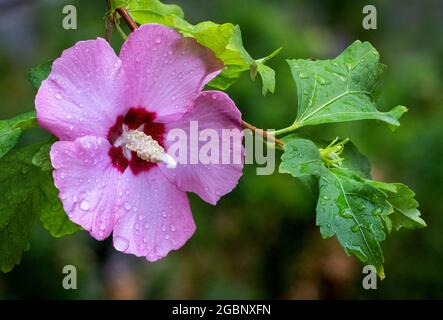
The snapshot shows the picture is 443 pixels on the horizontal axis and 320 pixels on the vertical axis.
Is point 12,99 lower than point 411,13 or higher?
higher

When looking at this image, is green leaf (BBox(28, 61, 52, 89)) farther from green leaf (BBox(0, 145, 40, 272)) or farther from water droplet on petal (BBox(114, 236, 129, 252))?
water droplet on petal (BBox(114, 236, 129, 252))

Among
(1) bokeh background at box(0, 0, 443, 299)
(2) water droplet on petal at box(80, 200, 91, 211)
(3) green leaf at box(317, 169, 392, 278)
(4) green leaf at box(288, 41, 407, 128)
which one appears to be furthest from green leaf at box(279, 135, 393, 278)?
(1) bokeh background at box(0, 0, 443, 299)

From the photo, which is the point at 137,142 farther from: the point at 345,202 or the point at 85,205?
the point at 345,202
